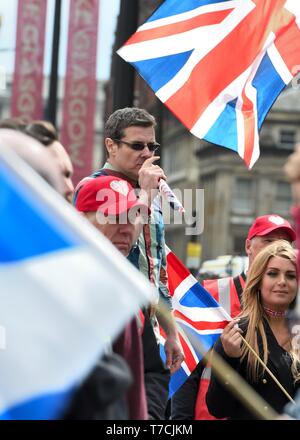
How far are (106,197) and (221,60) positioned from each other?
229 centimetres

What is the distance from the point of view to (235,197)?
76938mm

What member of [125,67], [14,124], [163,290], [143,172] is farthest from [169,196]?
[125,67]

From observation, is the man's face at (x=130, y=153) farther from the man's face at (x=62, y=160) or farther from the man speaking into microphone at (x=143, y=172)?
the man's face at (x=62, y=160)

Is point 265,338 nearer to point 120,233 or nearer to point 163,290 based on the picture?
point 163,290

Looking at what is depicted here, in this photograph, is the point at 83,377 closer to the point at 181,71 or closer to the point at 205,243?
the point at 181,71

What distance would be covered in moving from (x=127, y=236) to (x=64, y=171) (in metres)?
0.48

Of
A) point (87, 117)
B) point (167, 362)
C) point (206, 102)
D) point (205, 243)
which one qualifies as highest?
point (206, 102)

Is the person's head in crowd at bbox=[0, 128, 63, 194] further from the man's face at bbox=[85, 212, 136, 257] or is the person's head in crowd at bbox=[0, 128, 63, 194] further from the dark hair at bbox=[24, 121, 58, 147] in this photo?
the man's face at bbox=[85, 212, 136, 257]

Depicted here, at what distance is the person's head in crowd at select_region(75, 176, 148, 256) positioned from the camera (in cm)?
435

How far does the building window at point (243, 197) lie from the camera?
76812 mm

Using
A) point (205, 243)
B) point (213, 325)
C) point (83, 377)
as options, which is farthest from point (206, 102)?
point (205, 243)

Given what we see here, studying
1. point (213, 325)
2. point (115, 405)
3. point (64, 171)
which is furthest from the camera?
point (213, 325)

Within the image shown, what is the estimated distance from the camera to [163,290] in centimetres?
548

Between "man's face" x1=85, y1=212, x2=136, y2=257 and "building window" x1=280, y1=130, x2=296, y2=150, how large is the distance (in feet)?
233
